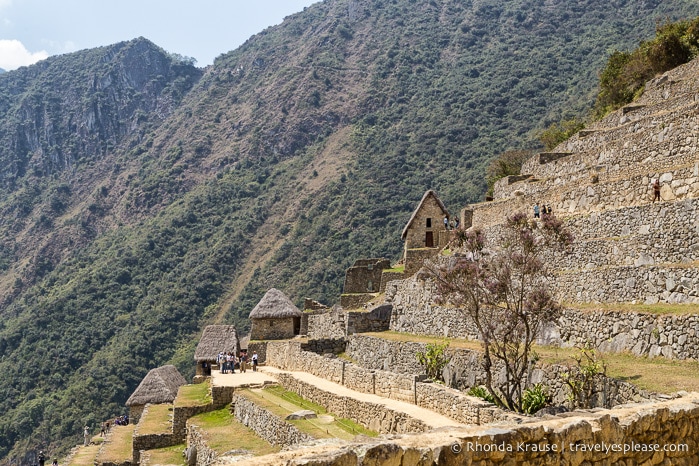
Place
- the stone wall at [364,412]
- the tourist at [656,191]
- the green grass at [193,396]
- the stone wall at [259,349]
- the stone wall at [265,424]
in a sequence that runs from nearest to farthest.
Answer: the stone wall at [364,412], the stone wall at [265,424], the tourist at [656,191], the green grass at [193,396], the stone wall at [259,349]

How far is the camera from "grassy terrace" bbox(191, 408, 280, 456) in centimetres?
1516

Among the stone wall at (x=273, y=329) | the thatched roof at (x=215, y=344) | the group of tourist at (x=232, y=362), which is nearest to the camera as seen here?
the group of tourist at (x=232, y=362)

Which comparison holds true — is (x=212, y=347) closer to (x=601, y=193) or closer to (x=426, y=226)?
(x=426, y=226)

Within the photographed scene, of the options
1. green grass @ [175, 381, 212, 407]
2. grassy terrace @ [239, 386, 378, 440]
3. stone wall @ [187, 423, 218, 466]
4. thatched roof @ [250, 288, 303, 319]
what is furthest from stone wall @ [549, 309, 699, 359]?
thatched roof @ [250, 288, 303, 319]

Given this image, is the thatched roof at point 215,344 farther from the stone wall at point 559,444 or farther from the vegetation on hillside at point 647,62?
the stone wall at point 559,444

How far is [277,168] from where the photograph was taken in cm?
9144

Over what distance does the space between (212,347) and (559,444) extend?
1127 inches

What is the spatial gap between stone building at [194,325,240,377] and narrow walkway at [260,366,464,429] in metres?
12.3

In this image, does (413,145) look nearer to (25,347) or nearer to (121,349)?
(121,349)

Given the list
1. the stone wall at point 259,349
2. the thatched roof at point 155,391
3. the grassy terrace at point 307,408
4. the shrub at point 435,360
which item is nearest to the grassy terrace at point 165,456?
the grassy terrace at point 307,408

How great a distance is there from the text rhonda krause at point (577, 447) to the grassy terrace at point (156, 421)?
58.5 feet

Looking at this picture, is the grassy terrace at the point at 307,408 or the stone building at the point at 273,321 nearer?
the grassy terrace at the point at 307,408

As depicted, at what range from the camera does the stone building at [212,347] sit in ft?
107

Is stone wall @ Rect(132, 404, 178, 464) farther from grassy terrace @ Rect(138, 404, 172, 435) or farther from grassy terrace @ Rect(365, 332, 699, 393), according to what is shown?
grassy terrace @ Rect(365, 332, 699, 393)
